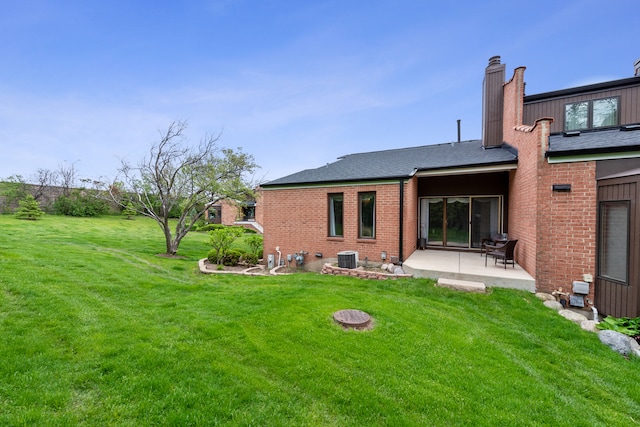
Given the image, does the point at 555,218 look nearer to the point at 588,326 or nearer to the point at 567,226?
the point at 567,226

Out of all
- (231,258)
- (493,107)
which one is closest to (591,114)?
(493,107)

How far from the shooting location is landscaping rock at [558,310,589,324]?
16.3 ft

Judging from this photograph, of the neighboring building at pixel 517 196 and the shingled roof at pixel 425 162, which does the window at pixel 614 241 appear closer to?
the neighboring building at pixel 517 196

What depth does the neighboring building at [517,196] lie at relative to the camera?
17.7ft

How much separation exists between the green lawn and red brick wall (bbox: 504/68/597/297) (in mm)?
1150

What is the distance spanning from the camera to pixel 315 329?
402 centimetres

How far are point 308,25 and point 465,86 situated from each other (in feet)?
28.8

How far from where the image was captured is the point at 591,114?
9062 millimetres

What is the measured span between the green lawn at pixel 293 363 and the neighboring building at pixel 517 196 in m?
1.63

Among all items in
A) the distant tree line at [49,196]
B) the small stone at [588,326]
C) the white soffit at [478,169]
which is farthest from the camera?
the distant tree line at [49,196]

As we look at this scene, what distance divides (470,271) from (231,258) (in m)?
8.79

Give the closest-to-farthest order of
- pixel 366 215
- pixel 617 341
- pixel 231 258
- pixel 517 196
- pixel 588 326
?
pixel 617 341 < pixel 588 326 < pixel 517 196 < pixel 366 215 < pixel 231 258

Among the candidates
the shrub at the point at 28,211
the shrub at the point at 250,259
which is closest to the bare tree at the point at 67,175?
the shrub at the point at 28,211

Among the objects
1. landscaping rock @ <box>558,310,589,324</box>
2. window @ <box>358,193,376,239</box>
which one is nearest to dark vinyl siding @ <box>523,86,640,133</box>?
window @ <box>358,193,376,239</box>
